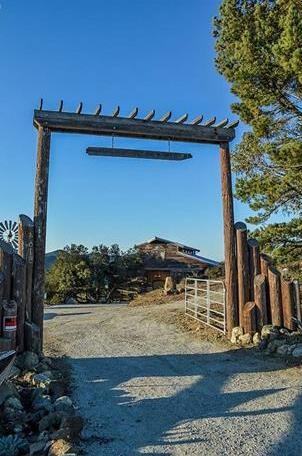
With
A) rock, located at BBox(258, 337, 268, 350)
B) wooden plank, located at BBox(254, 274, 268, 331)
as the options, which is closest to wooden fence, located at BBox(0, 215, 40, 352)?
rock, located at BBox(258, 337, 268, 350)

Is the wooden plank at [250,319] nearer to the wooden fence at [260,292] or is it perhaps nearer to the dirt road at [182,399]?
the wooden fence at [260,292]

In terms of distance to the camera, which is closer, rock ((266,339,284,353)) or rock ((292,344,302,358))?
rock ((292,344,302,358))

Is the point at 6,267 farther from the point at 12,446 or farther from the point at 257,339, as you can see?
the point at 257,339

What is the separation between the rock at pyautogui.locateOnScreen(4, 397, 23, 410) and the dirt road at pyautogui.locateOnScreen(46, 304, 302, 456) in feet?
2.39

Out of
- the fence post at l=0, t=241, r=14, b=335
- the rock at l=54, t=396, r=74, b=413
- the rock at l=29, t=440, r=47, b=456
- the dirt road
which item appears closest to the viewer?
A: the rock at l=29, t=440, r=47, b=456

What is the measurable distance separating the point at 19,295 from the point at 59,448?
13.0ft

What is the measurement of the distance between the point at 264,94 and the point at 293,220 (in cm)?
319

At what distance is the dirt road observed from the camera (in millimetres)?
3811

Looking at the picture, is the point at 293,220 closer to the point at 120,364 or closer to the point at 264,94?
the point at 264,94

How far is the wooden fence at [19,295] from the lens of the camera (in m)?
6.56

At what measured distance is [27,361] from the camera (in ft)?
21.5

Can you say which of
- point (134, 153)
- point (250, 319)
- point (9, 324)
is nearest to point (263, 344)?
point (250, 319)

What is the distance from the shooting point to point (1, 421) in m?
4.28

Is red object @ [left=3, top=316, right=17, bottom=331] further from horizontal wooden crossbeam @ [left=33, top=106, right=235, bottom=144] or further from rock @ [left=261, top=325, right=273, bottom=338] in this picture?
rock @ [left=261, top=325, right=273, bottom=338]
